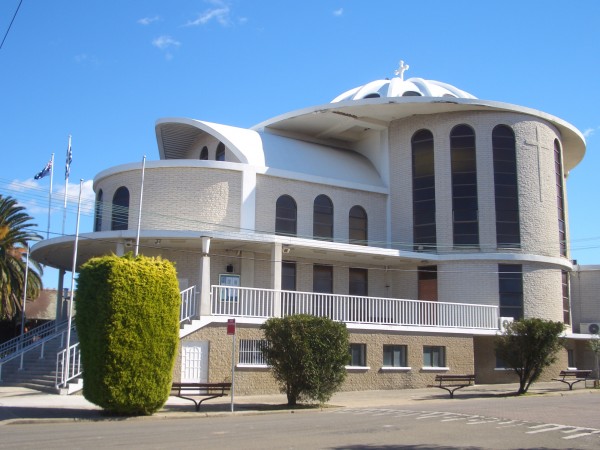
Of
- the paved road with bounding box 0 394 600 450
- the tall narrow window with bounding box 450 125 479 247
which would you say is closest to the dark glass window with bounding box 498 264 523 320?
the tall narrow window with bounding box 450 125 479 247

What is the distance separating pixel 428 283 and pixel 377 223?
3.62m

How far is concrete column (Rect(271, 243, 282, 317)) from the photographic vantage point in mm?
24125

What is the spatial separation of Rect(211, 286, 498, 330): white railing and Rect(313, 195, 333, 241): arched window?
4211mm

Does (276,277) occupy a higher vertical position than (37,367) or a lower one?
higher

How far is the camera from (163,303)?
1680 centimetres

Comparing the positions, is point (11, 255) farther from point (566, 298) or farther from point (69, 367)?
point (566, 298)

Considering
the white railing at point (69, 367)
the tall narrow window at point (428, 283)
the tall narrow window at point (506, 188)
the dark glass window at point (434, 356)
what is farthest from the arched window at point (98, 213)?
the tall narrow window at point (506, 188)

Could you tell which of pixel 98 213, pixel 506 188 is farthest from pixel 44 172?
pixel 506 188

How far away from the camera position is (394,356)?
2609 cm

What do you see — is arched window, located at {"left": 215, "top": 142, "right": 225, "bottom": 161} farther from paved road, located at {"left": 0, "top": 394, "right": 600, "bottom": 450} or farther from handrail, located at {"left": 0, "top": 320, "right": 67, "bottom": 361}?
paved road, located at {"left": 0, "top": 394, "right": 600, "bottom": 450}

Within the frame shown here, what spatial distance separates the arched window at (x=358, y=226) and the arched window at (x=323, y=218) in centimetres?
111

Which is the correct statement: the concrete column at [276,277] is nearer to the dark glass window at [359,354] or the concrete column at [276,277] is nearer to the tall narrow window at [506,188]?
the dark glass window at [359,354]

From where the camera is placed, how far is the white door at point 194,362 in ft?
70.2

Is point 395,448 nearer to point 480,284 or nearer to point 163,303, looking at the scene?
point 163,303
